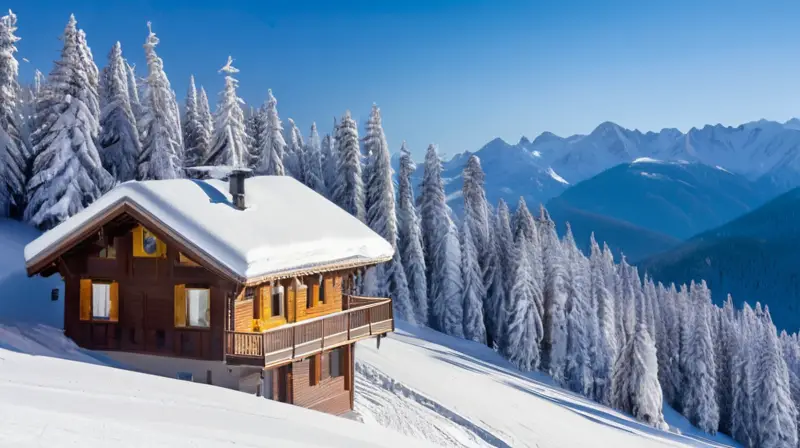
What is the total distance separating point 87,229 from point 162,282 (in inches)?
116

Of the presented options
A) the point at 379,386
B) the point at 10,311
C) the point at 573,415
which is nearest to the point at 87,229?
the point at 10,311

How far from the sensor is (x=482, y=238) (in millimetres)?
78812

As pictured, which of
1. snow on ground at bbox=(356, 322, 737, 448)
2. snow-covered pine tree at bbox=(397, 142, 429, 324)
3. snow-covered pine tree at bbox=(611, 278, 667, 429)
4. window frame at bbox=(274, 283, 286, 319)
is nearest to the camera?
window frame at bbox=(274, 283, 286, 319)

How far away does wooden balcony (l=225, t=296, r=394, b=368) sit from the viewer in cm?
2559

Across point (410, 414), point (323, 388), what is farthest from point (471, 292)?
point (323, 388)

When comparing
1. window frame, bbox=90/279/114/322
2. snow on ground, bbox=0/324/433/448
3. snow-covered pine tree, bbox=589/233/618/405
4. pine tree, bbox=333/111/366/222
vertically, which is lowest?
snow-covered pine tree, bbox=589/233/618/405

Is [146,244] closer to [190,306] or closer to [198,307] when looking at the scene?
[190,306]

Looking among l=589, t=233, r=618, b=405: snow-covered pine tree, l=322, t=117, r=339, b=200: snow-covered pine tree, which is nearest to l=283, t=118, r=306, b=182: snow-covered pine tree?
l=322, t=117, r=339, b=200: snow-covered pine tree

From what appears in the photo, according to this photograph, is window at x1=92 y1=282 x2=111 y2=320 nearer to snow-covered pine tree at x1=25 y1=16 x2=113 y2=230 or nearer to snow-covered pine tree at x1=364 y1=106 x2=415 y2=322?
snow-covered pine tree at x1=25 y1=16 x2=113 y2=230

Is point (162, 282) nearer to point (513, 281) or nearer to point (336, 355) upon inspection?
point (336, 355)

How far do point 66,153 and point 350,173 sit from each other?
2677 centimetres

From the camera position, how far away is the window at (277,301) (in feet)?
95.6

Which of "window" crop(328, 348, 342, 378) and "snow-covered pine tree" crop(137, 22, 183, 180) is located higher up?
"snow-covered pine tree" crop(137, 22, 183, 180)

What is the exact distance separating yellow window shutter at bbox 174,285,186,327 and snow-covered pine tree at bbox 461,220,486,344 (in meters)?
47.4
